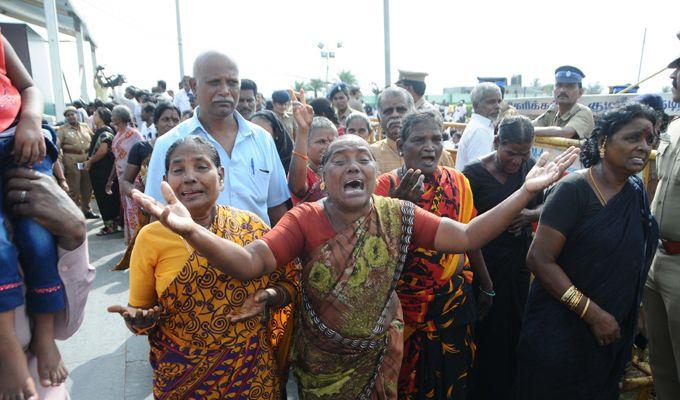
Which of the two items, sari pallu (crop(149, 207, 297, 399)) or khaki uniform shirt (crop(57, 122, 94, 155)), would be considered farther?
khaki uniform shirt (crop(57, 122, 94, 155))

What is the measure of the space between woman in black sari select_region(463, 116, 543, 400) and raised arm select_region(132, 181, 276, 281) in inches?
66.1

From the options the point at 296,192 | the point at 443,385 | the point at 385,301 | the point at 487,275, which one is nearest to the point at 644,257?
the point at 487,275

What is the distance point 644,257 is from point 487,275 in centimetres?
80

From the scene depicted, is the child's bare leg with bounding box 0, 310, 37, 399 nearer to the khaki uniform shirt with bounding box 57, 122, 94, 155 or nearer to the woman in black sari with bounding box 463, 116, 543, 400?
the woman in black sari with bounding box 463, 116, 543, 400

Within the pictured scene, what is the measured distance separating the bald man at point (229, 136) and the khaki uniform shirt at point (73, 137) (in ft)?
23.0

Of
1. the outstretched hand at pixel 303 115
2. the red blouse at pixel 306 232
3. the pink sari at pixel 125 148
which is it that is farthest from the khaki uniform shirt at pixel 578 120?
the pink sari at pixel 125 148

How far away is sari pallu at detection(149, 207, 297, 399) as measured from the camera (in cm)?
195

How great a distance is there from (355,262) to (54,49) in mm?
13320

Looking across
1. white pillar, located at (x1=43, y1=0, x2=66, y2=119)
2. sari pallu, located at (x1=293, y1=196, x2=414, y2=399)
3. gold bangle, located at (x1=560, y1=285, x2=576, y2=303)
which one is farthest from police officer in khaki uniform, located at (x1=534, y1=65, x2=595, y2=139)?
white pillar, located at (x1=43, y1=0, x2=66, y2=119)

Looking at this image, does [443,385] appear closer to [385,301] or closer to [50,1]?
[385,301]

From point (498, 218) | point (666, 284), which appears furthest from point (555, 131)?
point (498, 218)

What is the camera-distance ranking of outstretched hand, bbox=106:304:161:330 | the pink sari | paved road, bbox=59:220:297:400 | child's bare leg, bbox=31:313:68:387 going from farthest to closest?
the pink sari, paved road, bbox=59:220:297:400, outstretched hand, bbox=106:304:161:330, child's bare leg, bbox=31:313:68:387

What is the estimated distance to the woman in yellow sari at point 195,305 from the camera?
76.6 inches

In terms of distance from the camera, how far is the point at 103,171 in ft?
26.9
